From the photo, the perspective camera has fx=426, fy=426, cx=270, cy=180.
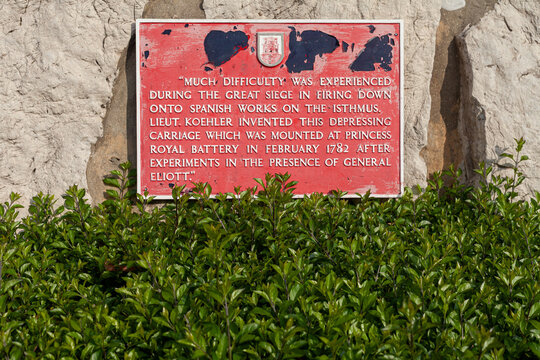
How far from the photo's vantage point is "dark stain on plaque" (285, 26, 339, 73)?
3.63 m

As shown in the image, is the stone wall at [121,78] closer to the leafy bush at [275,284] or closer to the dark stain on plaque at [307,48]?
the dark stain on plaque at [307,48]

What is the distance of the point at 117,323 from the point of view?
1.96 metres

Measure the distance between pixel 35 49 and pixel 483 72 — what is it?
385cm

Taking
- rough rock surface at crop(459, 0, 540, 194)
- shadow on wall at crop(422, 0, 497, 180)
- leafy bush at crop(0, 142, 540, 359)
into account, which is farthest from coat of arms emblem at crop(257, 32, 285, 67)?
rough rock surface at crop(459, 0, 540, 194)

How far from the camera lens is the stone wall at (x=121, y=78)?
143 inches

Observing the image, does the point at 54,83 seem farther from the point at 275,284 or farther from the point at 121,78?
the point at 275,284

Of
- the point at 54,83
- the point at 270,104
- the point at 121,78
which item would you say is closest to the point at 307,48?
the point at 270,104

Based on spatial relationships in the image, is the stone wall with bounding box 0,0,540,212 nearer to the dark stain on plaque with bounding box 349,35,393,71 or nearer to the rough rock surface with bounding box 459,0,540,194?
the rough rock surface with bounding box 459,0,540,194

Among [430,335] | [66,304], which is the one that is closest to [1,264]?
[66,304]

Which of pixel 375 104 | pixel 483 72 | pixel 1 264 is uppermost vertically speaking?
pixel 483 72

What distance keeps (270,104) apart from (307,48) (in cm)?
57

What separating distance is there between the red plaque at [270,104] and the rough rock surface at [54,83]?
1.20ft

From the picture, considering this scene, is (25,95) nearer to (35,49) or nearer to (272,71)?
(35,49)

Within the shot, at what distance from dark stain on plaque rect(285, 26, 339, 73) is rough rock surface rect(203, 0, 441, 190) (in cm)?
22
